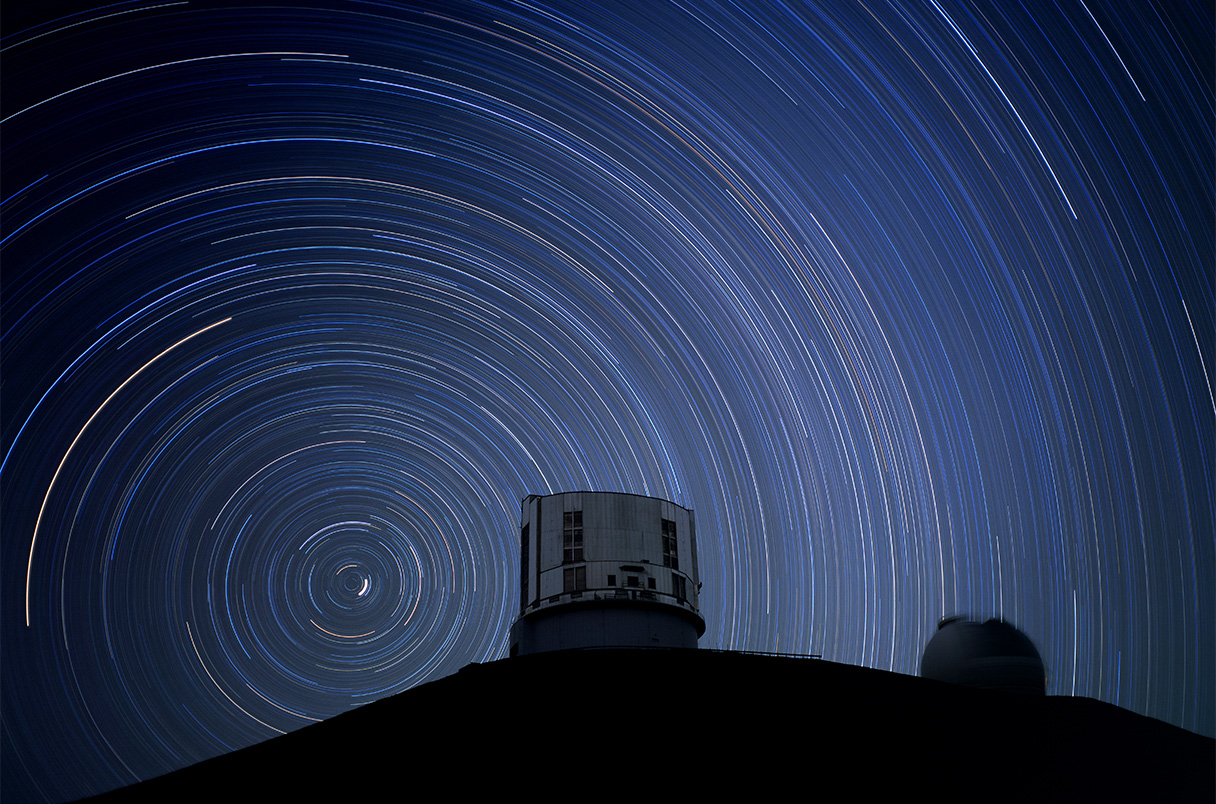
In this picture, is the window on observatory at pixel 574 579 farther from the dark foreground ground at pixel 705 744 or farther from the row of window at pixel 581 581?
the dark foreground ground at pixel 705 744

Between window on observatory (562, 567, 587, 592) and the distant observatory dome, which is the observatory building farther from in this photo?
the distant observatory dome

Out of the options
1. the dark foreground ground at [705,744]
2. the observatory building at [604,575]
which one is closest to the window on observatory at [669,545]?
the observatory building at [604,575]

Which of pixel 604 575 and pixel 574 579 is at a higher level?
pixel 604 575

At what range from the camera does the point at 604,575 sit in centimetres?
3266

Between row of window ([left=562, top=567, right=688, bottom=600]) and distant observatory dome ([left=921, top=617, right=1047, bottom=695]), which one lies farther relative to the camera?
row of window ([left=562, top=567, right=688, bottom=600])

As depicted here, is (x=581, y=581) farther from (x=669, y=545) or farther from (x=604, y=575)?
(x=669, y=545)

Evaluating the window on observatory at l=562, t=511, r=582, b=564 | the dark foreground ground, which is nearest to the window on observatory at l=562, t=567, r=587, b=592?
the window on observatory at l=562, t=511, r=582, b=564

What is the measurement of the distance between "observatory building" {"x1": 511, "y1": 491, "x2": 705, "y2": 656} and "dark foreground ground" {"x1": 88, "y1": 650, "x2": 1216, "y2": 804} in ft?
20.2

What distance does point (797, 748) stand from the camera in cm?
2091

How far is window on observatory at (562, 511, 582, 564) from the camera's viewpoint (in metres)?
33.4

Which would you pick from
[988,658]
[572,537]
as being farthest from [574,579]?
[988,658]

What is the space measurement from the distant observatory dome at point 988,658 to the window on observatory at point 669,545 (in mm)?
11286

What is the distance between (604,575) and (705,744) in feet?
40.7

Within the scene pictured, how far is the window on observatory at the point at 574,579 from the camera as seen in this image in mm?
32584
